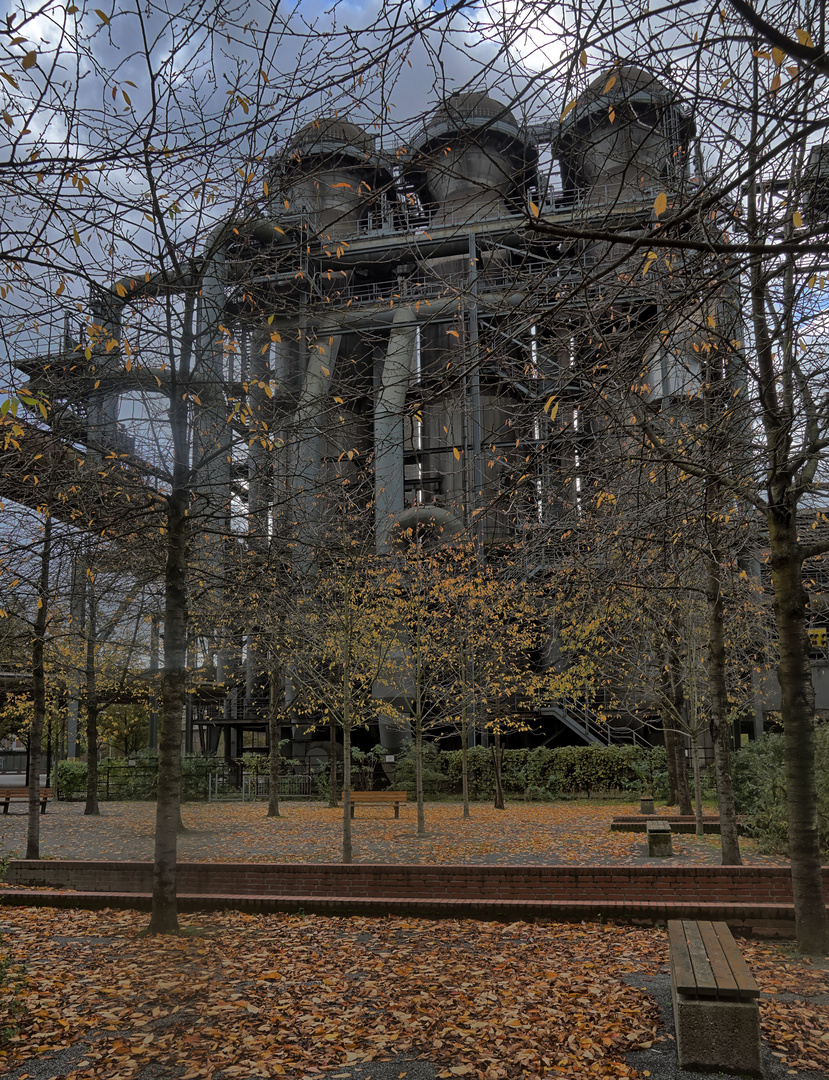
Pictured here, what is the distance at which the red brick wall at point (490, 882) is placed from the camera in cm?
847

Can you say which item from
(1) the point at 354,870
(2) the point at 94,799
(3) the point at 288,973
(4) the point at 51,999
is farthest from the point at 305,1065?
(2) the point at 94,799

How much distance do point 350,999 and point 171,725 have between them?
132 inches

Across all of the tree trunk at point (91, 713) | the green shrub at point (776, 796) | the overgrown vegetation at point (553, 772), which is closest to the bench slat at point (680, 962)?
the green shrub at point (776, 796)

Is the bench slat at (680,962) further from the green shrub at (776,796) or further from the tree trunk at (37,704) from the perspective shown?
the tree trunk at (37,704)

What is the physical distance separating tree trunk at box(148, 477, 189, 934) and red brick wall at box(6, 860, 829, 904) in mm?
1469

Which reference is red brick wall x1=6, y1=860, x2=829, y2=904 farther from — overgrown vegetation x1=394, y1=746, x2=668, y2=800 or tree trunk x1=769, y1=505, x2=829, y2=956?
overgrown vegetation x1=394, y1=746, x2=668, y2=800

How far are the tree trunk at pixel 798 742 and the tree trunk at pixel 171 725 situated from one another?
5.34 m

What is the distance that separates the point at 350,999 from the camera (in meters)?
6.14

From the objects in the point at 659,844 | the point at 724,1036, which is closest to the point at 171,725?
the point at 724,1036

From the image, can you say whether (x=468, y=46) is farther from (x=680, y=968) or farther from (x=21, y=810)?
(x=21, y=810)

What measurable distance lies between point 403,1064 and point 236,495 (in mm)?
6436

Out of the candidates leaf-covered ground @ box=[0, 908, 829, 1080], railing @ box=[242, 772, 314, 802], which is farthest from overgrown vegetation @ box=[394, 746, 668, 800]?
leaf-covered ground @ box=[0, 908, 829, 1080]

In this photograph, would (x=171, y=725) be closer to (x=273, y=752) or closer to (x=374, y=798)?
(x=273, y=752)

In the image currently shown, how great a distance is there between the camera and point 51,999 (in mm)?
6125
